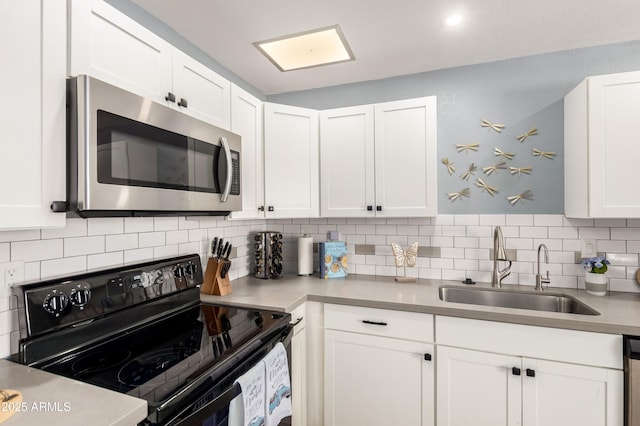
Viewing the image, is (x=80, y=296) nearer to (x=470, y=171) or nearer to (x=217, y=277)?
(x=217, y=277)

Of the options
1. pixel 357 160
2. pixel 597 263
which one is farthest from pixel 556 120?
pixel 357 160

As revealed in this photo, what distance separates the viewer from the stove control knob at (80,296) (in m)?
1.22

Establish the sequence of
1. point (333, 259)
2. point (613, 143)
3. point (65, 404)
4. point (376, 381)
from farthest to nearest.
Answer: point (333, 259), point (376, 381), point (613, 143), point (65, 404)

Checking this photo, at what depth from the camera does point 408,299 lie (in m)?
1.81

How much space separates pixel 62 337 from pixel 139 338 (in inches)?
10.5

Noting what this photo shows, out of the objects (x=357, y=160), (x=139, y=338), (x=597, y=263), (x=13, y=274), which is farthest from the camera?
→ (x=357, y=160)

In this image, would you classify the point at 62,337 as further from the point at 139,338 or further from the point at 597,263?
the point at 597,263

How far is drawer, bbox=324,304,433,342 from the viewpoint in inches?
67.5

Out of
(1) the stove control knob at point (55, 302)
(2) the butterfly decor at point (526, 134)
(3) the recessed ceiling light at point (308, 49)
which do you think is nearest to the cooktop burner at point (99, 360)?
(1) the stove control knob at point (55, 302)

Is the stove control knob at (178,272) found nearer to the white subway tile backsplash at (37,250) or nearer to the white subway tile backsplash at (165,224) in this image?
the white subway tile backsplash at (165,224)

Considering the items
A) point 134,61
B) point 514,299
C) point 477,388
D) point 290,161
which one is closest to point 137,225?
point 134,61

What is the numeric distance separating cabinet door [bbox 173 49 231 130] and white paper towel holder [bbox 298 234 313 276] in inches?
40.9

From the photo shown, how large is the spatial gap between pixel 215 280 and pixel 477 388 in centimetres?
151

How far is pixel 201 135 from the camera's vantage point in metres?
1.44
